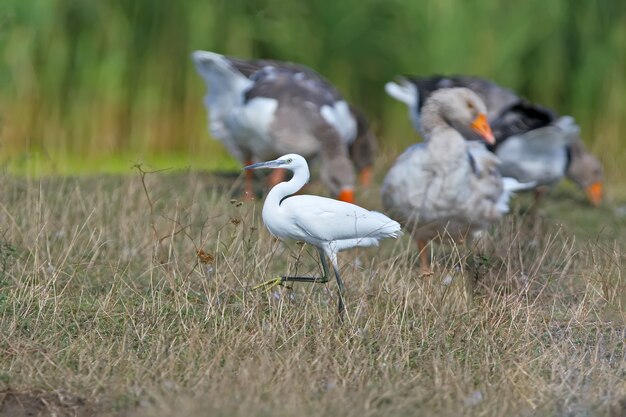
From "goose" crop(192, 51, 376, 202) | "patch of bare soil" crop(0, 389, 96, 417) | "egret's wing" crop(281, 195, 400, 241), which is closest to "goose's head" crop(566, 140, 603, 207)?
"goose" crop(192, 51, 376, 202)

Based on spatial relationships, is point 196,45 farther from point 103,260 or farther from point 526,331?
point 526,331

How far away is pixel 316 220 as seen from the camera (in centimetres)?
479

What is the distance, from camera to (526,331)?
4.86 m

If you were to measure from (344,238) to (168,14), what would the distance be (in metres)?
5.74

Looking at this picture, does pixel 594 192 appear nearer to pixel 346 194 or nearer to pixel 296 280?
pixel 346 194

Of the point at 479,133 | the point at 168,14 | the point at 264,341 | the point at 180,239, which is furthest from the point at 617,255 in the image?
the point at 168,14

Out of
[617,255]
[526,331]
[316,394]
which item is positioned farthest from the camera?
[617,255]

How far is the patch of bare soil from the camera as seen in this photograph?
13.6 feet

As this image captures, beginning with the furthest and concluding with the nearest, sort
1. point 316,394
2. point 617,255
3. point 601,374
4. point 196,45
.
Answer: point 196,45 < point 617,255 < point 601,374 < point 316,394

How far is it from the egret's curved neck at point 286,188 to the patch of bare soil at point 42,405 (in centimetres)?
115

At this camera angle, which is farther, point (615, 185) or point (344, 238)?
point (615, 185)

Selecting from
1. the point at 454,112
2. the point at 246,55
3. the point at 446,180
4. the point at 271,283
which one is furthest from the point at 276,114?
the point at 271,283

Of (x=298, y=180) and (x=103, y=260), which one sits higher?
(x=298, y=180)

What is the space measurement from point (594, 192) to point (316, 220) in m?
5.48
